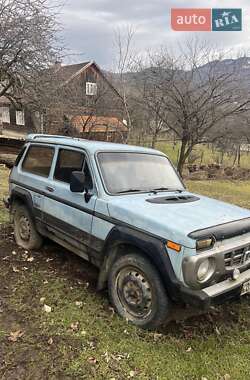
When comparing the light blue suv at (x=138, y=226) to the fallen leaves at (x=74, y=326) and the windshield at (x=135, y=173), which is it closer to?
the windshield at (x=135, y=173)

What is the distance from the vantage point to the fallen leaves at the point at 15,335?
3063mm

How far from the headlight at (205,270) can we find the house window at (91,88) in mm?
27568

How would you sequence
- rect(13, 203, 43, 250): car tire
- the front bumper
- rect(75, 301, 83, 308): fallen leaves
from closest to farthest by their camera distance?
the front bumper → rect(75, 301, 83, 308): fallen leaves → rect(13, 203, 43, 250): car tire

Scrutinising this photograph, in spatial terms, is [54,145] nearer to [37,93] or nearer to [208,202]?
[208,202]

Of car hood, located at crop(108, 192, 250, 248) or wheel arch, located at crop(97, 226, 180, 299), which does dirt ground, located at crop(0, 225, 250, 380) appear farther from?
car hood, located at crop(108, 192, 250, 248)

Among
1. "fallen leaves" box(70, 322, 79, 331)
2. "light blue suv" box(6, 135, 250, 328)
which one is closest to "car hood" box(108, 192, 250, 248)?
"light blue suv" box(6, 135, 250, 328)

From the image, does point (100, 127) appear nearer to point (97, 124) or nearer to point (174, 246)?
point (97, 124)

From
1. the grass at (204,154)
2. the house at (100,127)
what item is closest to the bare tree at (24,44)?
the house at (100,127)

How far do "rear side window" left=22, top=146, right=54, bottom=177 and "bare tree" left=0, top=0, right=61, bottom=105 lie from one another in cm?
716

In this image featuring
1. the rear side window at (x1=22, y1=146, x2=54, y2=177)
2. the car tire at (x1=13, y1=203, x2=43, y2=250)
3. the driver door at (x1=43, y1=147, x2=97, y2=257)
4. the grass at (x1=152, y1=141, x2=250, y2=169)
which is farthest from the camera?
the grass at (x1=152, y1=141, x2=250, y2=169)

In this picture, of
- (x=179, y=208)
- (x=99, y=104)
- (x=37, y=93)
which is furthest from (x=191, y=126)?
(x=99, y=104)

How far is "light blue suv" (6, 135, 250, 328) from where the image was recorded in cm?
294

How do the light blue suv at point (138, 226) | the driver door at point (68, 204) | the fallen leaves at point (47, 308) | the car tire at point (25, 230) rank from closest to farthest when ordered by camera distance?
the light blue suv at point (138, 226), the fallen leaves at point (47, 308), the driver door at point (68, 204), the car tire at point (25, 230)

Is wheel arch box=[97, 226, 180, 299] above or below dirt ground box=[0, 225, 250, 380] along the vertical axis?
above
